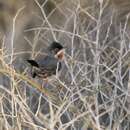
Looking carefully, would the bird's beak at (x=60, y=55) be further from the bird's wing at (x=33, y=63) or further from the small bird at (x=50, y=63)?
the bird's wing at (x=33, y=63)

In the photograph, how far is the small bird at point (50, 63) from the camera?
5.37 m

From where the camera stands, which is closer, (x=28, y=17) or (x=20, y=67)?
(x=20, y=67)

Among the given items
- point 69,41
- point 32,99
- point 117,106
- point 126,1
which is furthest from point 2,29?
point 117,106

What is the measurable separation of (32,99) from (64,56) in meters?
0.51

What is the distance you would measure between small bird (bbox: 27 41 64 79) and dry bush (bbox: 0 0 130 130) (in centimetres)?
7

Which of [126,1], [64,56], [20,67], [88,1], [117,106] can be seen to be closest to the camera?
[117,106]

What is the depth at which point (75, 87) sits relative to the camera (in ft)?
16.5

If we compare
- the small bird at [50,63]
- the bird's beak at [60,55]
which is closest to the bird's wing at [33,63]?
the small bird at [50,63]

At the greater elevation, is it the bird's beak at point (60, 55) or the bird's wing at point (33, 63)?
the bird's wing at point (33, 63)

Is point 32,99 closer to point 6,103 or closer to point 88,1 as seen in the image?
point 6,103

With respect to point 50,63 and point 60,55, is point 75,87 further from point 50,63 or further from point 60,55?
point 60,55

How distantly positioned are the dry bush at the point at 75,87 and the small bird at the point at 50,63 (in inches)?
2.9

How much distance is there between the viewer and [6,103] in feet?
19.7

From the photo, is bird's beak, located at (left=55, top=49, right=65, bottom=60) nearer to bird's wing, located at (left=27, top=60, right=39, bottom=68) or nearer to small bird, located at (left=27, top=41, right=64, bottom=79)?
small bird, located at (left=27, top=41, right=64, bottom=79)
